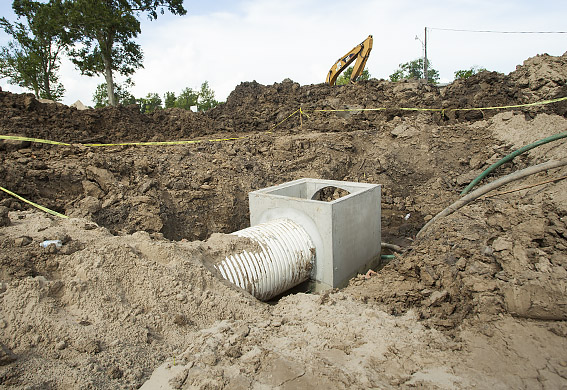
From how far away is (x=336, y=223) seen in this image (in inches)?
197

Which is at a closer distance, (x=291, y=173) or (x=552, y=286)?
(x=552, y=286)

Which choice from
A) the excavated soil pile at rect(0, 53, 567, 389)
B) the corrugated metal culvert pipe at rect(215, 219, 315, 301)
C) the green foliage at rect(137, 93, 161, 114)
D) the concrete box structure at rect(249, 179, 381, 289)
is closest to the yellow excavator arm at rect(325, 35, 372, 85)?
the excavated soil pile at rect(0, 53, 567, 389)

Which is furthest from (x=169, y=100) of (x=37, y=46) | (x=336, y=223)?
(x=336, y=223)

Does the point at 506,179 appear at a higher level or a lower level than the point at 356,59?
lower

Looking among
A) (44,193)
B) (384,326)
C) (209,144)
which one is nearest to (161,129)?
(209,144)

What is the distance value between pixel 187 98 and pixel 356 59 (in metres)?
26.8

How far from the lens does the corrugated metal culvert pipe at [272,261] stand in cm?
421

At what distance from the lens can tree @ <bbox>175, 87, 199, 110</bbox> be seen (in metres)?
36.4

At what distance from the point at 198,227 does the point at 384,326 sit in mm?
4669

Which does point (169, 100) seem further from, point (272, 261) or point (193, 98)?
point (272, 261)

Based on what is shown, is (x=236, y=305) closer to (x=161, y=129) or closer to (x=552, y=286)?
(x=552, y=286)

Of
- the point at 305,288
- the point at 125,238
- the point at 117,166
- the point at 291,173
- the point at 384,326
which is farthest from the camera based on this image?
the point at 291,173

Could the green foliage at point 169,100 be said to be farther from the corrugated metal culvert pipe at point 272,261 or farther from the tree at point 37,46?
the corrugated metal culvert pipe at point 272,261

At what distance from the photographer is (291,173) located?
8844 mm
